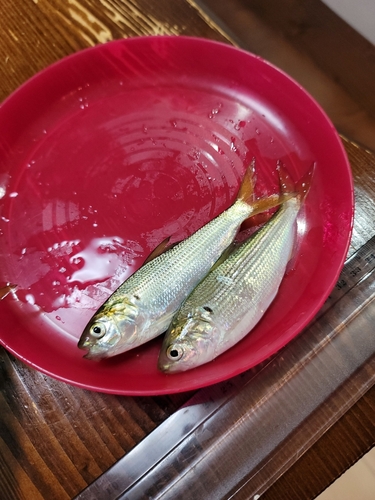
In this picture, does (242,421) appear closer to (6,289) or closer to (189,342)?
(189,342)

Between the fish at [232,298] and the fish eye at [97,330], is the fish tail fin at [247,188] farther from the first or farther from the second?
the fish eye at [97,330]

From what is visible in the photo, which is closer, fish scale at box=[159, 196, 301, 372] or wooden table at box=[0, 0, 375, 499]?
fish scale at box=[159, 196, 301, 372]

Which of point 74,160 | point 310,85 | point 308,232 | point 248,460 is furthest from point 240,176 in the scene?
point 248,460

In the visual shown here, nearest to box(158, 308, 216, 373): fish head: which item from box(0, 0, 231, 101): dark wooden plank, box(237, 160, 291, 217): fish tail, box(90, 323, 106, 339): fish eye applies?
box(90, 323, 106, 339): fish eye

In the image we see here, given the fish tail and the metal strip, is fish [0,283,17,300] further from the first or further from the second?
the fish tail

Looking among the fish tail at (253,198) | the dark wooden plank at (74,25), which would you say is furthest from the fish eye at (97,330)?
the dark wooden plank at (74,25)
